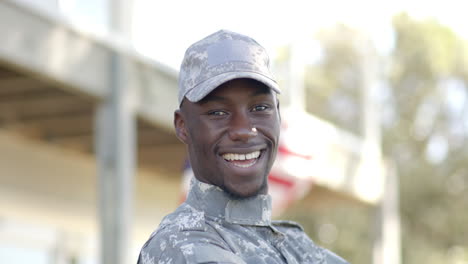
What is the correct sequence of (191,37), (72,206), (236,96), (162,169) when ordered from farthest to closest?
(162,169)
(72,206)
(191,37)
(236,96)

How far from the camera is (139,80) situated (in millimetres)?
7570

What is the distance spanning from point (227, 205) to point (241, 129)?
153mm

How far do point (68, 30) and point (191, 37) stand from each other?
1427 millimetres

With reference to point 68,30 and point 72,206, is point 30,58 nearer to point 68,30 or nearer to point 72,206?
point 68,30

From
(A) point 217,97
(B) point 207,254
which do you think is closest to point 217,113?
(A) point 217,97

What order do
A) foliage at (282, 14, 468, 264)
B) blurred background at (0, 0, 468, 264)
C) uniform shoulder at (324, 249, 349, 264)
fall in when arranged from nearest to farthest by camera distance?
uniform shoulder at (324, 249, 349, 264) < blurred background at (0, 0, 468, 264) < foliage at (282, 14, 468, 264)

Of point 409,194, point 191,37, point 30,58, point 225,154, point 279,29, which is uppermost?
point 409,194

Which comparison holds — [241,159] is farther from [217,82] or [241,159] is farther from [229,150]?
[217,82]

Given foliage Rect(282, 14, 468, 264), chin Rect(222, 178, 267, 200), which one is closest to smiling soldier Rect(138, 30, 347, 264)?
chin Rect(222, 178, 267, 200)

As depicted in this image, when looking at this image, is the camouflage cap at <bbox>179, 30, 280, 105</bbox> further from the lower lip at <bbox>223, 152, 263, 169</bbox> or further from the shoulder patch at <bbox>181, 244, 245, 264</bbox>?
the shoulder patch at <bbox>181, 244, 245, 264</bbox>

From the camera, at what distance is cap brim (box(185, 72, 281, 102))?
1.80 meters

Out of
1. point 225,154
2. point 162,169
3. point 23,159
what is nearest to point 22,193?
point 23,159

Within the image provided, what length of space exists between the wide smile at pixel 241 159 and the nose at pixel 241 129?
0.03 metres

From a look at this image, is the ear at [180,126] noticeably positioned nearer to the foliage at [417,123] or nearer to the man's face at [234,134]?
the man's face at [234,134]
